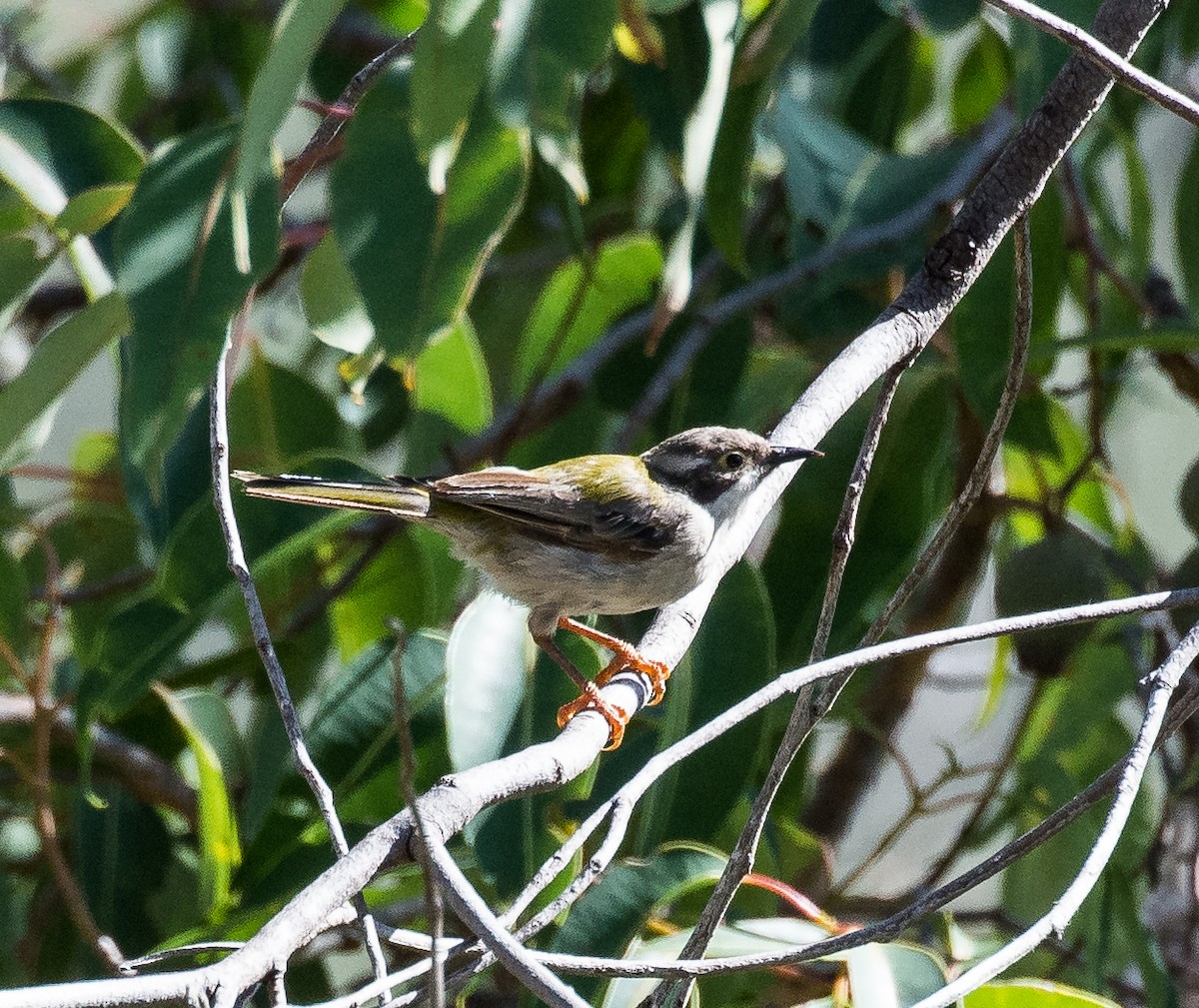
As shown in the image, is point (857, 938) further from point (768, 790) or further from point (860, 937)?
point (768, 790)

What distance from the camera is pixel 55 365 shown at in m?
2.16

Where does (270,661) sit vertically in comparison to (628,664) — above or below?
above

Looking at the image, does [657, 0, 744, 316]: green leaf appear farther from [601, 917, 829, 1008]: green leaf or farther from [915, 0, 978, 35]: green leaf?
[601, 917, 829, 1008]: green leaf

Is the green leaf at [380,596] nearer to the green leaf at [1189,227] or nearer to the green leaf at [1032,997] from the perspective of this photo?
the green leaf at [1032,997]

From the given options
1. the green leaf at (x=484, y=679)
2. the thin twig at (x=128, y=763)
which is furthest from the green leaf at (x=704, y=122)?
the thin twig at (x=128, y=763)

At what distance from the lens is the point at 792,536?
296cm

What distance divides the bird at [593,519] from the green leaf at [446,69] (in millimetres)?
1016

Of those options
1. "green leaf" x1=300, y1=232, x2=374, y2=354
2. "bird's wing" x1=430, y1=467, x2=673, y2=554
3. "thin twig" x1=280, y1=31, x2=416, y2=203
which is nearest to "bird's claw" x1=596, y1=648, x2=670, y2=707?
"bird's wing" x1=430, y1=467, x2=673, y2=554

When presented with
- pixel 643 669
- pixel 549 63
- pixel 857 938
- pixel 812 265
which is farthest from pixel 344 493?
pixel 857 938

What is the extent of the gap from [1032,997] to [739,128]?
1600mm

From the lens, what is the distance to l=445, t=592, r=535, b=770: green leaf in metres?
2.33

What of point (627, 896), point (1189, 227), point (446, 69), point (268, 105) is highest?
point (1189, 227)

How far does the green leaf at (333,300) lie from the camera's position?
2295mm

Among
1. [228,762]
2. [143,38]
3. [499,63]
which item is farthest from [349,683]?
[143,38]
